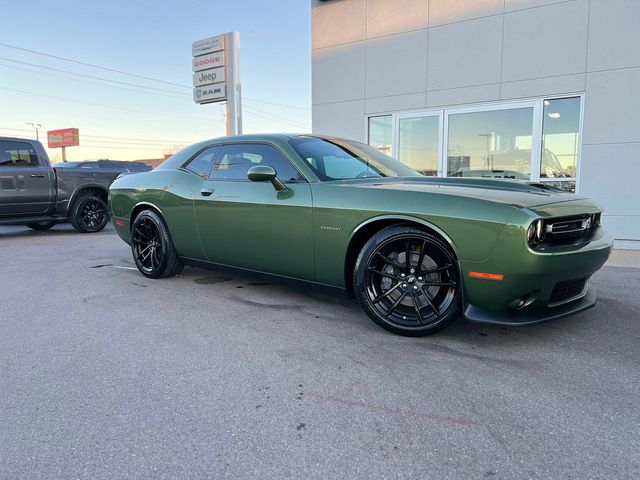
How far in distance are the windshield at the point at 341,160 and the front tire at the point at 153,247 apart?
74.3 inches

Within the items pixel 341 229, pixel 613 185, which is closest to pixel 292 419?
pixel 341 229

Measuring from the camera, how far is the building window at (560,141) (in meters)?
7.64

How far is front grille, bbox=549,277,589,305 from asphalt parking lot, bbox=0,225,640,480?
1.10ft

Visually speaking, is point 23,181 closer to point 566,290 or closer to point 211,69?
point 211,69

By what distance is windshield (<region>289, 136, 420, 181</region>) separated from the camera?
374cm

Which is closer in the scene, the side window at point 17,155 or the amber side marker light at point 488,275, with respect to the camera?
the amber side marker light at point 488,275

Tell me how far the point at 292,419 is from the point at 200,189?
278cm

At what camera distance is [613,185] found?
7.37 metres

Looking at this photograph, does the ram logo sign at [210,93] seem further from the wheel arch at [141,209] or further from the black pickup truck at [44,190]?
the wheel arch at [141,209]

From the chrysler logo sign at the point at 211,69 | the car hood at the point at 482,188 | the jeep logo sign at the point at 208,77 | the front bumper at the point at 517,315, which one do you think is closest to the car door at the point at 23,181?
the chrysler logo sign at the point at 211,69

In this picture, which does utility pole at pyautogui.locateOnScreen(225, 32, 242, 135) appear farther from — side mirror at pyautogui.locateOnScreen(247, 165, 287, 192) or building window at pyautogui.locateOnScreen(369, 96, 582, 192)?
side mirror at pyautogui.locateOnScreen(247, 165, 287, 192)

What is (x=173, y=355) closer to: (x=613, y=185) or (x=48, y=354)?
(x=48, y=354)

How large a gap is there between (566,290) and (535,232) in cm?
58

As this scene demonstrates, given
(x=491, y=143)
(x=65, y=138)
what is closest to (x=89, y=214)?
(x=491, y=143)
